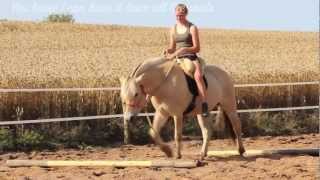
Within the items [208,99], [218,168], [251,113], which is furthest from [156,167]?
[251,113]

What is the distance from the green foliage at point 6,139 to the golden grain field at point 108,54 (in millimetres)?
1598

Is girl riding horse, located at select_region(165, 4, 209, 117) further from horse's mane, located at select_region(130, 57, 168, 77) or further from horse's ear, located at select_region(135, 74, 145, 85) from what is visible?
horse's ear, located at select_region(135, 74, 145, 85)

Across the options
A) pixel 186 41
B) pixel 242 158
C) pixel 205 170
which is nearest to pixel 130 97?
pixel 186 41

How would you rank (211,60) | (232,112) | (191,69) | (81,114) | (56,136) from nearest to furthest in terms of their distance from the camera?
(191,69) → (232,112) → (56,136) → (81,114) → (211,60)

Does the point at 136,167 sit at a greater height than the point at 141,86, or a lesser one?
lesser

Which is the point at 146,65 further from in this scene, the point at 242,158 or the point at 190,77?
the point at 242,158

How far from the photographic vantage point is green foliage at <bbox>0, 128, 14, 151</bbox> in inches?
467

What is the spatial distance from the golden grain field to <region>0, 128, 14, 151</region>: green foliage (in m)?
1.60

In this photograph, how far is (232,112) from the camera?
10.5m

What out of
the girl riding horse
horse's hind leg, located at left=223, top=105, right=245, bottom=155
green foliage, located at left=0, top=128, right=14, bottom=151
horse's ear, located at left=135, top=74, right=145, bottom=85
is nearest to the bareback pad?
the girl riding horse

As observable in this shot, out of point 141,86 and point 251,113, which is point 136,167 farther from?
point 251,113

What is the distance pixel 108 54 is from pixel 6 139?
1635 centimetres

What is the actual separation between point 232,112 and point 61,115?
15.0ft

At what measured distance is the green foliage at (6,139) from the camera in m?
11.9
